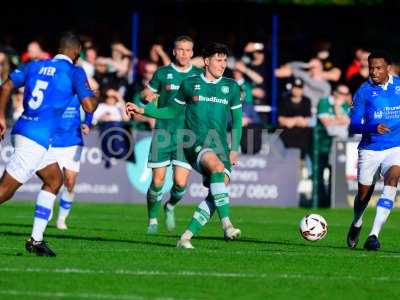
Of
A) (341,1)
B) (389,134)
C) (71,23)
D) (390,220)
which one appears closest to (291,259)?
(389,134)

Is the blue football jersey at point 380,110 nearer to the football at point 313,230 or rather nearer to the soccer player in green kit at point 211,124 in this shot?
the football at point 313,230

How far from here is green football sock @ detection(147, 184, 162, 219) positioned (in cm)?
1806

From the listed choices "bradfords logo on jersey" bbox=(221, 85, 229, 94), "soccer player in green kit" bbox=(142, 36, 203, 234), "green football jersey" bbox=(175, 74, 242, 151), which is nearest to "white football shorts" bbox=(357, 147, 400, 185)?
"green football jersey" bbox=(175, 74, 242, 151)

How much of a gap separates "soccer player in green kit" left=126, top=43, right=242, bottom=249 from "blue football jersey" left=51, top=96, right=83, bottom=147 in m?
3.83

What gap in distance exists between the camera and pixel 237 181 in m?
25.7

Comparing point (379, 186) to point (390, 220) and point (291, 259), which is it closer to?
point (390, 220)

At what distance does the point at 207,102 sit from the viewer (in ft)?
49.6

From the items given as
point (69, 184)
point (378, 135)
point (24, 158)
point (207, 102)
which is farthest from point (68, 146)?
point (24, 158)

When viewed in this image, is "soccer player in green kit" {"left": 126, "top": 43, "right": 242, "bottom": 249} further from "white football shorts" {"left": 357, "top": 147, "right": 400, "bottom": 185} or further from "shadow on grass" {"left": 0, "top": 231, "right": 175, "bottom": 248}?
"white football shorts" {"left": 357, "top": 147, "right": 400, "bottom": 185}

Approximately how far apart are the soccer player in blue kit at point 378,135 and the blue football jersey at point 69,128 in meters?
4.94

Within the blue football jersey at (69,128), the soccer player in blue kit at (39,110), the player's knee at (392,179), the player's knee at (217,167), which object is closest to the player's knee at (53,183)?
the soccer player in blue kit at (39,110)

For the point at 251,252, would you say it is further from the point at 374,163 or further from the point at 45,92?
the point at 45,92

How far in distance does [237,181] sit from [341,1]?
9.77 metres

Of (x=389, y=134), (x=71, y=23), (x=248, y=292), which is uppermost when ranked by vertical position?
(x=71, y=23)
